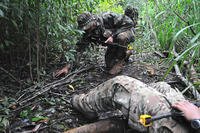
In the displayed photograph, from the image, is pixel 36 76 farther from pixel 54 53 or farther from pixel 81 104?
pixel 81 104

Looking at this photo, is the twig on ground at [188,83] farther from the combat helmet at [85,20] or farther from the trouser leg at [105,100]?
the combat helmet at [85,20]

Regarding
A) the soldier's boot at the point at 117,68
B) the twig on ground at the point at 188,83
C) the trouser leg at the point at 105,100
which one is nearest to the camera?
the trouser leg at the point at 105,100

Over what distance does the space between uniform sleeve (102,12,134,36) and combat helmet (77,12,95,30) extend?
283 millimetres

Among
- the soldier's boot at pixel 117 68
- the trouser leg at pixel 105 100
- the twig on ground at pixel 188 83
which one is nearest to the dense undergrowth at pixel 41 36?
the twig on ground at pixel 188 83

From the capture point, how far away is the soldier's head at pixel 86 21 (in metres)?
4.42

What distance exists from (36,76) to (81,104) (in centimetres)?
116

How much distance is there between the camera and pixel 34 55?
3922mm

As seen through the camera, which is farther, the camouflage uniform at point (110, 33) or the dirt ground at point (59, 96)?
the camouflage uniform at point (110, 33)

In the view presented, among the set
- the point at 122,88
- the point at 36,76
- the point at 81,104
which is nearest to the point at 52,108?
the point at 81,104

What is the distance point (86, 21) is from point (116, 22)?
1.55 ft

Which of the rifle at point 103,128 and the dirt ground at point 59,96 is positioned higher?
the dirt ground at point 59,96

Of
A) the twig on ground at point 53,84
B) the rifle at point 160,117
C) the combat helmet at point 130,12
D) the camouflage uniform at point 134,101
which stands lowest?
the rifle at point 160,117

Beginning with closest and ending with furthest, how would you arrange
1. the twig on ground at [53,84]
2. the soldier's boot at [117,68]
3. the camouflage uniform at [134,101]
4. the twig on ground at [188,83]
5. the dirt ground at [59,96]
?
1. the camouflage uniform at [134,101]
2. the dirt ground at [59,96]
3. the twig on ground at [188,83]
4. the twig on ground at [53,84]
5. the soldier's boot at [117,68]

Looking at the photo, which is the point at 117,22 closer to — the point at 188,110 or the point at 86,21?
the point at 86,21
